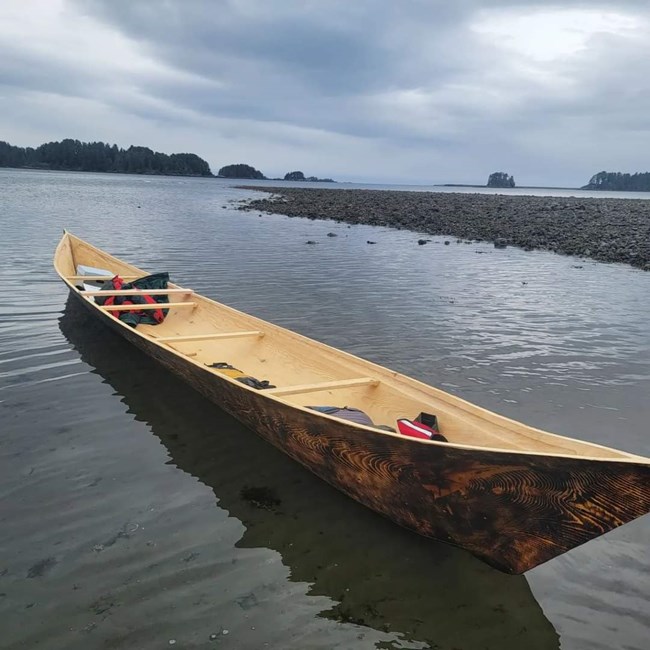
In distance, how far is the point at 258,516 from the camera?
4.86m

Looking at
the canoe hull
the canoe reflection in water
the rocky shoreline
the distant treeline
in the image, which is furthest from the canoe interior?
the distant treeline

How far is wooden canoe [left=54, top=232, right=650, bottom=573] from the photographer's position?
130 inches

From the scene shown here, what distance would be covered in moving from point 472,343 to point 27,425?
25.2 ft

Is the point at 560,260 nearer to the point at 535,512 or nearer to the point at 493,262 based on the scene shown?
the point at 493,262

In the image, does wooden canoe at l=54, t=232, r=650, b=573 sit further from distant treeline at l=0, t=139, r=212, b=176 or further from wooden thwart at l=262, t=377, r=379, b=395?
distant treeline at l=0, t=139, r=212, b=176

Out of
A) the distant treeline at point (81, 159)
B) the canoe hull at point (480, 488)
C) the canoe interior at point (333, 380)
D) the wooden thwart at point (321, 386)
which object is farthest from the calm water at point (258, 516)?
the distant treeline at point (81, 159)

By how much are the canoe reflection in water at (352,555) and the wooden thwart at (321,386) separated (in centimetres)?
76

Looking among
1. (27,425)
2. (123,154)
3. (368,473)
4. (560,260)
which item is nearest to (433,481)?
(368,473)

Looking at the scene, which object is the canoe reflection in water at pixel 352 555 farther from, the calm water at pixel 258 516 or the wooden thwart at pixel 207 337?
the wooden thwart at pixel 207 337

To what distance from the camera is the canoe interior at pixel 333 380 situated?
173 inches

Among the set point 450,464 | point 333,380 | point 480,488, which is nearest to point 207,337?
point 333,380

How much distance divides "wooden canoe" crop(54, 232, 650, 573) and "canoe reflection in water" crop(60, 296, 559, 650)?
0.26 metres

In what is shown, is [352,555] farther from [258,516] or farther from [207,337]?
[207,337]

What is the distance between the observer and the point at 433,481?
3910mm
